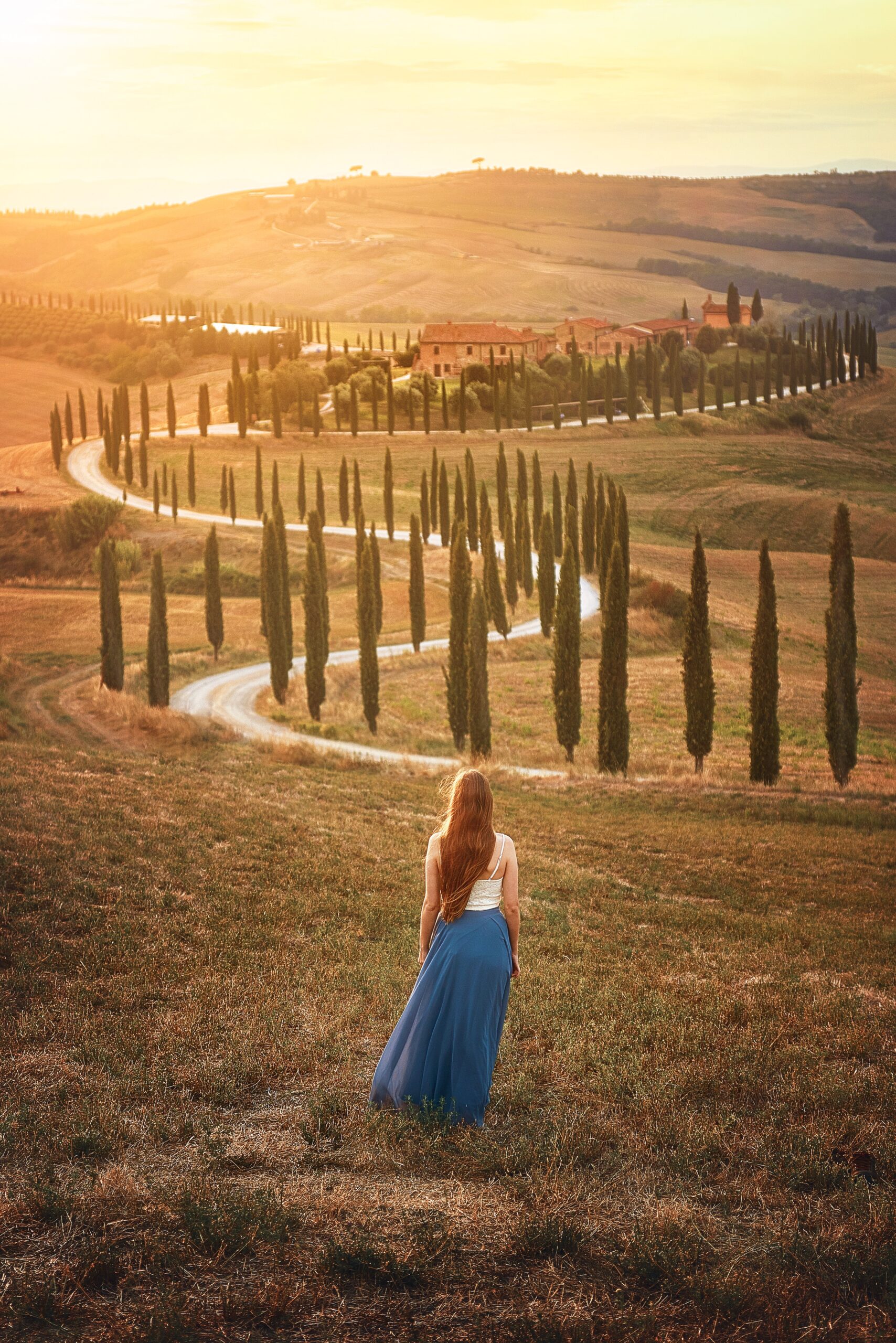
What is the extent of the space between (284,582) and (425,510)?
27836 millimetres

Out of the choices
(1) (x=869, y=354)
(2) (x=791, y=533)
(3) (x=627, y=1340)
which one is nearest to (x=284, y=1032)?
(3) (x=627, y=1340)

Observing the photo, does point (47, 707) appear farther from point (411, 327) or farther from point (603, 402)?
point (411, 327)

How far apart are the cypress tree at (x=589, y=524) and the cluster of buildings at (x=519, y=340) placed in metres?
45.9

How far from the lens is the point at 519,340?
120 m

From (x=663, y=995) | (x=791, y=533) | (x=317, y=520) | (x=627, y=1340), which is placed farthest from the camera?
(x=791, y=533)

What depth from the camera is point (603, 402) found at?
107125 mm

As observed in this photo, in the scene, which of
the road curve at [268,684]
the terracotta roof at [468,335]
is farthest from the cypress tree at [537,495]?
the terracotta roof at [468,335]

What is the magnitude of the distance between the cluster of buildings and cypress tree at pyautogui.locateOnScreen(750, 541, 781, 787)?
80.6 metres

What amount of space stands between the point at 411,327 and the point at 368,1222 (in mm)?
184786

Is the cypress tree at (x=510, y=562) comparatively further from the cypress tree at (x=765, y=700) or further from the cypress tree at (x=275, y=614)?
the cypress tree at (x=765, y=700)

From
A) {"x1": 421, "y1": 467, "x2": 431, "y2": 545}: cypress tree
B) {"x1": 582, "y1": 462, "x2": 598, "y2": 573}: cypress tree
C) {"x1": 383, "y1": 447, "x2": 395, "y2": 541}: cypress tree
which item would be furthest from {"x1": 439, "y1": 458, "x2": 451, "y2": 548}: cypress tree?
{"x1": 582, "y1": 462, "x2": 598, "y2": 573}: cypress tree

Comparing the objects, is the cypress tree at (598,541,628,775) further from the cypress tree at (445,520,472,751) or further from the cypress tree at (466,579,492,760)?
the cypress tree at (445,520,472,751)

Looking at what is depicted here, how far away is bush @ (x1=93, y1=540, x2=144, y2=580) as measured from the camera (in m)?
61.7

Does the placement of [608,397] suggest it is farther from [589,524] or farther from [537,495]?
[589,524]
